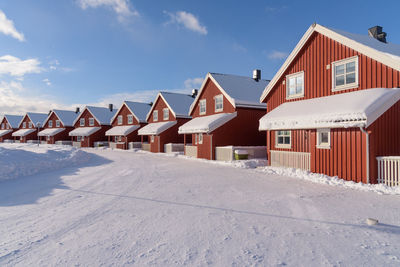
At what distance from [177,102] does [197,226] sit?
27840 millimetres

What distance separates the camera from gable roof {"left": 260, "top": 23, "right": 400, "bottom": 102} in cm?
1091

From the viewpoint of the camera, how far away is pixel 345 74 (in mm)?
12688

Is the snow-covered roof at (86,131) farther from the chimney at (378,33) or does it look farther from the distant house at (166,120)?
the chimney at (378,33)

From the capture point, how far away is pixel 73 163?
59.6ft

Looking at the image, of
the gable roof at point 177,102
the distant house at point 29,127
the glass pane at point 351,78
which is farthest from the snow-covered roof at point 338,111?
the distant house at point 29,127

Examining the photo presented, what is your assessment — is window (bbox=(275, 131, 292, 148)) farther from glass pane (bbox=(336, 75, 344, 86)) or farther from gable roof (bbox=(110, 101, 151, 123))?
gable roof (bbox=(110, 101, 151, 123))

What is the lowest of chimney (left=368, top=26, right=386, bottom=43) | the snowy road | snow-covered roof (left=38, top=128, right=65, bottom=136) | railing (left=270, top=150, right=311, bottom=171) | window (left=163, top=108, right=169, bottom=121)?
the snowy road

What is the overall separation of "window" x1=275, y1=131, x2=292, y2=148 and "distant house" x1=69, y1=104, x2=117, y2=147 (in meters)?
31.6

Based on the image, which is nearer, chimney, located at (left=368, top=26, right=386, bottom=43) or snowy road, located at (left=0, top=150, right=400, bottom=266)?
snowy road, located at (left=0, top=150, right=400, bottom=266)

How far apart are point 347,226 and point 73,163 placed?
17409 mm

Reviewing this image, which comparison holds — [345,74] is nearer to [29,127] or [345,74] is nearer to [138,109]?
[138,109]

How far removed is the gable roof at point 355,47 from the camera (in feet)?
35.8

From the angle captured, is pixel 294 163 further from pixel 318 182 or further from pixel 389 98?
pixel 389 98

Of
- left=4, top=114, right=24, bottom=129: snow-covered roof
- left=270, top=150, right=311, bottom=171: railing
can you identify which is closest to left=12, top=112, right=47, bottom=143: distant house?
left=4, top=114, right=24, bottom=129: snow-covered roof
